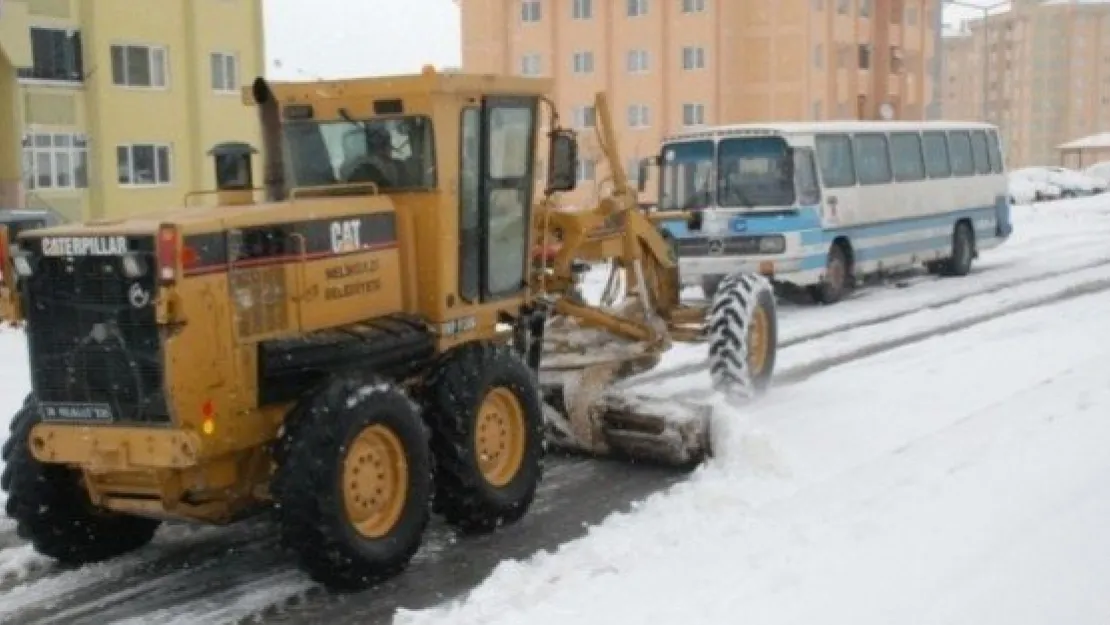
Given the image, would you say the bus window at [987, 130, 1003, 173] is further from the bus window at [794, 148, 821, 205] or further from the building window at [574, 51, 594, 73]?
the building window at [574, 51, 594, 73]

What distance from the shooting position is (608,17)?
201 ft

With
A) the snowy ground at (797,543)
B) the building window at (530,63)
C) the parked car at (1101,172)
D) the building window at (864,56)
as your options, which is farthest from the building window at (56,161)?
the parked car at (1101,172)

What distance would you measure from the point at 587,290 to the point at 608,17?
140 feet

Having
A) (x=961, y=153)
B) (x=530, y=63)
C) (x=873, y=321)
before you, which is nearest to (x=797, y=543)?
(x=873, y=321)

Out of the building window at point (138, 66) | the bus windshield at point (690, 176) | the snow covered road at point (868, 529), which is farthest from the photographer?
the building window at point (138, 66)

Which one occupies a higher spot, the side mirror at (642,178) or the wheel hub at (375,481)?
the side mirror at (642,178)

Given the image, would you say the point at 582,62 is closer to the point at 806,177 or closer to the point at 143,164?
the point at 143,164

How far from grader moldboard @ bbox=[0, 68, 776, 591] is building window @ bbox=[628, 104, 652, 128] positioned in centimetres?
5137

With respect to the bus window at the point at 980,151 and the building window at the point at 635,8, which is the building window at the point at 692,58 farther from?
the bus window at the point at 980,151

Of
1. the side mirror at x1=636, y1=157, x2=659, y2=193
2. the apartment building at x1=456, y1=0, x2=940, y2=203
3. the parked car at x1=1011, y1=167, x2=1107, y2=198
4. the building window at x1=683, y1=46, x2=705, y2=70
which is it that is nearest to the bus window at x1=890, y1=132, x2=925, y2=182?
the side mirror at x1=636, y1=157, x2=659, y2=193

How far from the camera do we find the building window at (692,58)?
5947cm

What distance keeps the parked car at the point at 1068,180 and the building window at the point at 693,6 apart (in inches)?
598

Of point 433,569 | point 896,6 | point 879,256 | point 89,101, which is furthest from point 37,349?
point 896,6

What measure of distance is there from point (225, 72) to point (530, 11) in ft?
82.2
